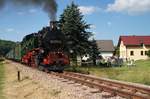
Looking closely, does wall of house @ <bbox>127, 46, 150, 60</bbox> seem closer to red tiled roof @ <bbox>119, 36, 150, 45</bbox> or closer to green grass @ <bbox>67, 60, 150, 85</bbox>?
red tiled roof @ <bbox>119, 36, 150, 45</bbox>

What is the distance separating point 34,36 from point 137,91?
1873cm

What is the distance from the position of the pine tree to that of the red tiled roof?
38.9 metres

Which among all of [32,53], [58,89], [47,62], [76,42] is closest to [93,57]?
[76,42]

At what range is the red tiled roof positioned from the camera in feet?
291

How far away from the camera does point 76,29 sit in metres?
49.9

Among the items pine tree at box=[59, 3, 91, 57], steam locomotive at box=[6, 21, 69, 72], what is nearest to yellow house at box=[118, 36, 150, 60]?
pine tree at box=[59, 3, 91, 57]

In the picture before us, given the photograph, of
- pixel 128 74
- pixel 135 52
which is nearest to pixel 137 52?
A: pixel 135 52

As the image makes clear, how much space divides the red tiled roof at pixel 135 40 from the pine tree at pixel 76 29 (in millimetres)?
38850

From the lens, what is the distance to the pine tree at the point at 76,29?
49250mm

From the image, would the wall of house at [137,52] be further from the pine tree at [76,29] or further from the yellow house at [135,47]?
the pine tree at [76,29]

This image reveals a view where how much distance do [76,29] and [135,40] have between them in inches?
1655

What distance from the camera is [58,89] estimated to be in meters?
16.9

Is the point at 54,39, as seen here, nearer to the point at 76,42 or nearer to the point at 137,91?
the point at 137,91

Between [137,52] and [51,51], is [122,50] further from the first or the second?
[51,51]
